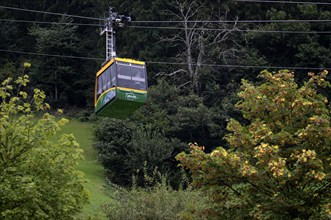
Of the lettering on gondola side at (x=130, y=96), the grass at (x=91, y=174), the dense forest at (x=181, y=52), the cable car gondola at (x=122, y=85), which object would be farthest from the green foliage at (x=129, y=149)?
the lettering on gondola side at (x=130, y=96)

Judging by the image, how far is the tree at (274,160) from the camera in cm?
1281

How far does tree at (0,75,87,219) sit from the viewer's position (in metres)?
13.9

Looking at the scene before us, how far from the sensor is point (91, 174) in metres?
39.7

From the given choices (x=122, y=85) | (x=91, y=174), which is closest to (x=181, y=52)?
(x=91, y=174)

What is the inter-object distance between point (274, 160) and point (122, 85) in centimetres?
1483

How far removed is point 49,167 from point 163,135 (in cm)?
2827

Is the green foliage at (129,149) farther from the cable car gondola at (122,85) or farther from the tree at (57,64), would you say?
the tree at (57,64)

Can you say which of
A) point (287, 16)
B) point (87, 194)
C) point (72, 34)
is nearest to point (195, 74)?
point (287, 16)

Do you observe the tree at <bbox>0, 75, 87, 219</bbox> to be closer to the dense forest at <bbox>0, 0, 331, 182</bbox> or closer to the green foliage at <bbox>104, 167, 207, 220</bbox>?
the green foliage at <bbox>104, 167, 207, 220</bbox>

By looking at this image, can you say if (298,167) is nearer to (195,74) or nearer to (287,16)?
(195,74)

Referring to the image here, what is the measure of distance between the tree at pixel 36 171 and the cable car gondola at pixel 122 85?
10.8 metres

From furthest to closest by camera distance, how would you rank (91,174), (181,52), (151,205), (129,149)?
(181,52) < (129,149) < (91,174) < (151,205)

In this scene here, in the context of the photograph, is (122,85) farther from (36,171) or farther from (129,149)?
(129,149)

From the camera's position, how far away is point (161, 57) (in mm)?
59344
